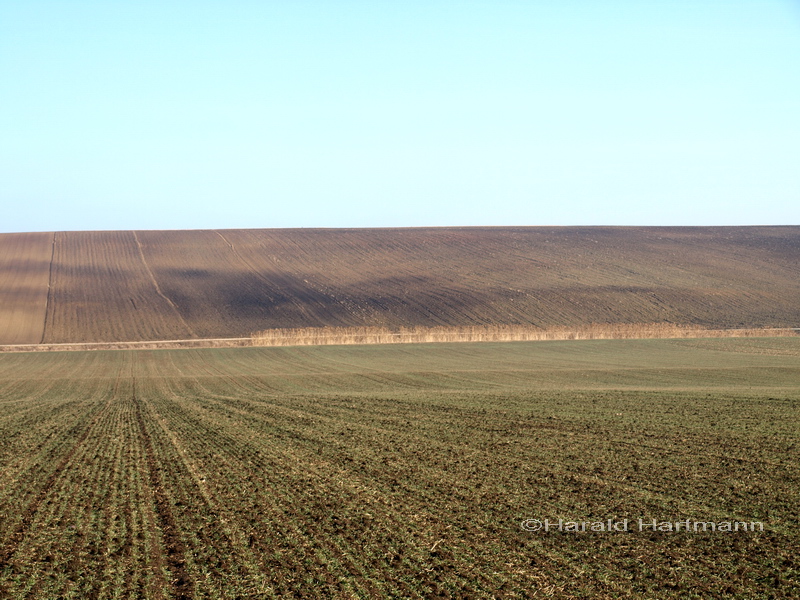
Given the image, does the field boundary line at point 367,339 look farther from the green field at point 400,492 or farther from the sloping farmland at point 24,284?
the green field at point 400,492

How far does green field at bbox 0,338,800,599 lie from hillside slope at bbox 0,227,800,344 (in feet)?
105

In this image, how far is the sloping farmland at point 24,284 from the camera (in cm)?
5192

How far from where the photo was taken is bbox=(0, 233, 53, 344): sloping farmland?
5192cm

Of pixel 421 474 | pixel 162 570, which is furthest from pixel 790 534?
pixel 162 570

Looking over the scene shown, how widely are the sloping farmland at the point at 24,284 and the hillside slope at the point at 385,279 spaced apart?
181 millimetres

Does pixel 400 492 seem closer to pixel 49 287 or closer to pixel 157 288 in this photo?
pixel 157 288

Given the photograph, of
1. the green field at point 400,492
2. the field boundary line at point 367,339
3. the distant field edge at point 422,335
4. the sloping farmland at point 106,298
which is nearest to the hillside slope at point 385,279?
the sloping farmland at point 106,298

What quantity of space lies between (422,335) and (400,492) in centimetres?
3929

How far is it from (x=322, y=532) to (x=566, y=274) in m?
62.3

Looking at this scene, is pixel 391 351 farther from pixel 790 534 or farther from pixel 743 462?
pixel 790 534

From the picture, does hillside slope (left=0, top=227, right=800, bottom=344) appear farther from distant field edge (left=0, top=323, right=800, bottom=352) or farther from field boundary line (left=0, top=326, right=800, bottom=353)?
→ field boundary line (left=0, top=326, right=800, bottom=353)

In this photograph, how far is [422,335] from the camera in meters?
49.7

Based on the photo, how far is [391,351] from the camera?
139ft

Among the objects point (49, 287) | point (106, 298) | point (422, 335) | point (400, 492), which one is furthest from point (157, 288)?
point (400, 492)
